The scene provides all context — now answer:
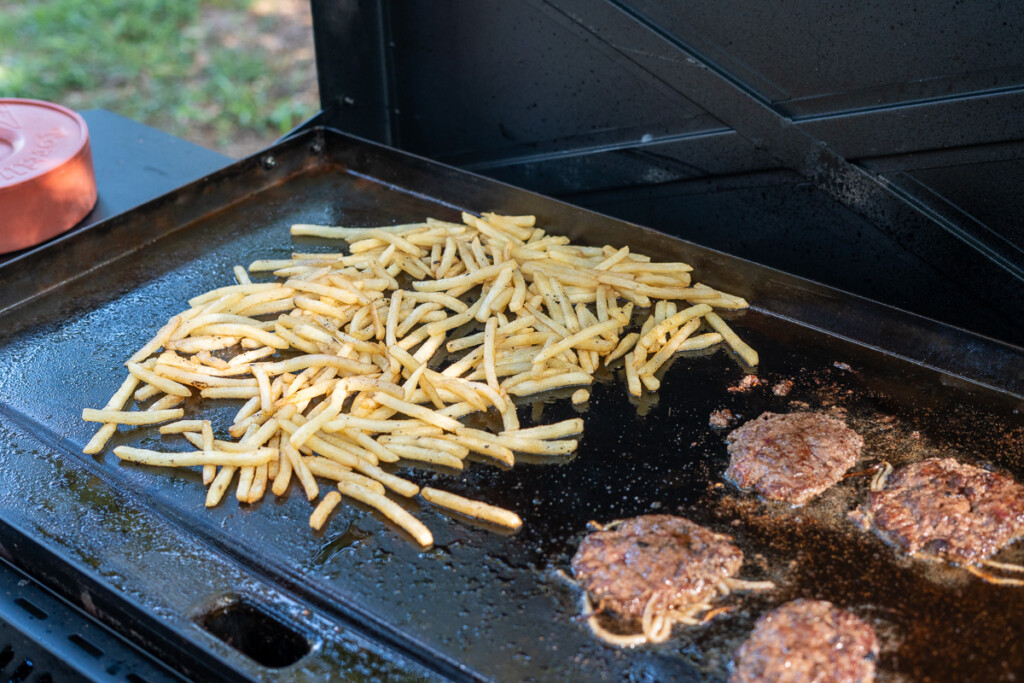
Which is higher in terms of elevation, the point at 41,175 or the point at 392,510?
the point at 41,175

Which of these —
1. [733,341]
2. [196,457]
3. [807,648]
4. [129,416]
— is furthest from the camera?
[733,341]

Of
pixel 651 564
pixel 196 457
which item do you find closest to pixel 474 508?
pixel 651 564

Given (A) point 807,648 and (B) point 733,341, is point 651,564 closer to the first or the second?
(A) point 807,648

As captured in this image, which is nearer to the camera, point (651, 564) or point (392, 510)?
point (651, 564)

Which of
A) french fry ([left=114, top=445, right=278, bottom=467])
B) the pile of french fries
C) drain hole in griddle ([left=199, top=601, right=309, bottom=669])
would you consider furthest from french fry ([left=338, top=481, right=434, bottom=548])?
drain hole in griddle ([left=199, top=601, right=309, bottom=669])

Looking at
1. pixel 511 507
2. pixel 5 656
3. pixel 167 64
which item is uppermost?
pixel 511 507

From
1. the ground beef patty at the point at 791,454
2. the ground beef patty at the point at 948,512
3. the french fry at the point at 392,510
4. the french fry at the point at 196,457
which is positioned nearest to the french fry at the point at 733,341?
the ground beef patty at the point at 791,454

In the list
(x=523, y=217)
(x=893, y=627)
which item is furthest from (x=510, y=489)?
(x=523, y=217)
